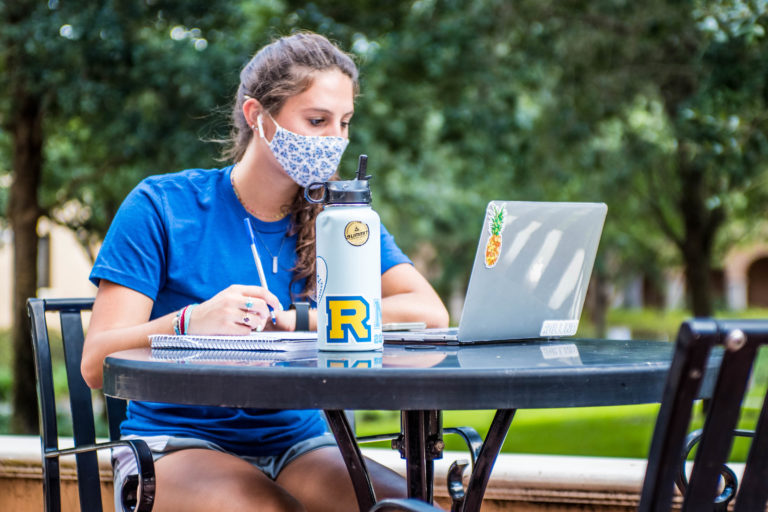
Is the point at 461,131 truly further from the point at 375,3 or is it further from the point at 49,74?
the point at 49,74

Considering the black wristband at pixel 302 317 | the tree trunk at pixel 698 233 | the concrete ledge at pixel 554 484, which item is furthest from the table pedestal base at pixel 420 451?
the tree trunk at pixel 698 233

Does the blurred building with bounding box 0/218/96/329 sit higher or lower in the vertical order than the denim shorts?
lower

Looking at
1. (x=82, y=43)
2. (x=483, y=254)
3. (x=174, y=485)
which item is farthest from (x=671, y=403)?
(x=82, y=43)

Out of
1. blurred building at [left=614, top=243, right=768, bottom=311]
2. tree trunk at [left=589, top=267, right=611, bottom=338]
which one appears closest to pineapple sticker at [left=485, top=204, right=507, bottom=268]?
tree trunk at [left=589, top=267, right=611, bottom=338]

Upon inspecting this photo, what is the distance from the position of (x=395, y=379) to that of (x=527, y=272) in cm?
59

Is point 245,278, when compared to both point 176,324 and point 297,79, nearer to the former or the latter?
point 176,324

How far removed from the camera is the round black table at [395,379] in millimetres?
1239

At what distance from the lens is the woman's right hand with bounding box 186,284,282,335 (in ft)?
5.64

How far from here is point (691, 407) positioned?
99cm

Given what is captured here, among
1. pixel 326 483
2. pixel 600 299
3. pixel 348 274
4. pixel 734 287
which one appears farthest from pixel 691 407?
pixel 734 287

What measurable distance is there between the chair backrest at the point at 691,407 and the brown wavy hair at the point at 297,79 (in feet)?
4.36

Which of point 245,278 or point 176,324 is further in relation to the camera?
point 245,278

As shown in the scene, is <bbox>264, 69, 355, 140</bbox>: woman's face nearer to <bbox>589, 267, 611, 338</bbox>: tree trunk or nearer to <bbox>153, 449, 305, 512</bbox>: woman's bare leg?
<bbox>153, 449, 305, 512</bbox>: woman's bare leg

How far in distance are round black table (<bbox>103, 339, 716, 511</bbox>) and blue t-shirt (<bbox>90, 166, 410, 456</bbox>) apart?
0.39 meters
